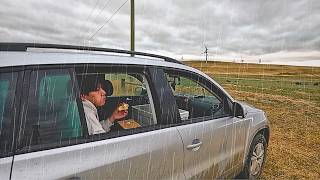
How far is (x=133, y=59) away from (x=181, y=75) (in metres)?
0.61

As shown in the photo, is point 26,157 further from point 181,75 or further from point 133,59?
point 181,75

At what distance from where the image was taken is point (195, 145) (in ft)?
8.50

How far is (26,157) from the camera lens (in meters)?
1.58

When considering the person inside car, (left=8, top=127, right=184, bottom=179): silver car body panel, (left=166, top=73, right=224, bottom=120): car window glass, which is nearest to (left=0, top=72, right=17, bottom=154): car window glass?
(left=8, top=127, right=184, bottom=179): silver car body panel

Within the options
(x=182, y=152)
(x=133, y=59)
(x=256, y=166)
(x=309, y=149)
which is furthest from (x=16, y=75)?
(x=309, y=149)

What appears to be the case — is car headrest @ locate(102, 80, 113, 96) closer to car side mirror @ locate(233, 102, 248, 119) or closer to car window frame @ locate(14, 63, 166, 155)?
car window frame @ locate(14, 63, 166, 155)

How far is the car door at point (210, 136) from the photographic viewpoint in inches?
102

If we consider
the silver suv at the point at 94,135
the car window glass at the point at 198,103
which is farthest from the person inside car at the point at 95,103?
the car window glass at the point at 198,103

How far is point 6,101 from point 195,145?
160cm

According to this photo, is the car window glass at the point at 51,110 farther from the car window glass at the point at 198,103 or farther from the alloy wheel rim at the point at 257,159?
the alloy wheel rim at the point at 257,159

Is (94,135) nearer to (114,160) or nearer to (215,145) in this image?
(114,160)

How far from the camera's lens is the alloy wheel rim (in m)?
3.94

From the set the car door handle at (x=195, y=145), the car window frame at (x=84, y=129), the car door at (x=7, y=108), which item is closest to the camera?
the car door at (x=7, y=108)

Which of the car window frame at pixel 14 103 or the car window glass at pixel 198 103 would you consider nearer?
the car window frame at pixel 14 103
